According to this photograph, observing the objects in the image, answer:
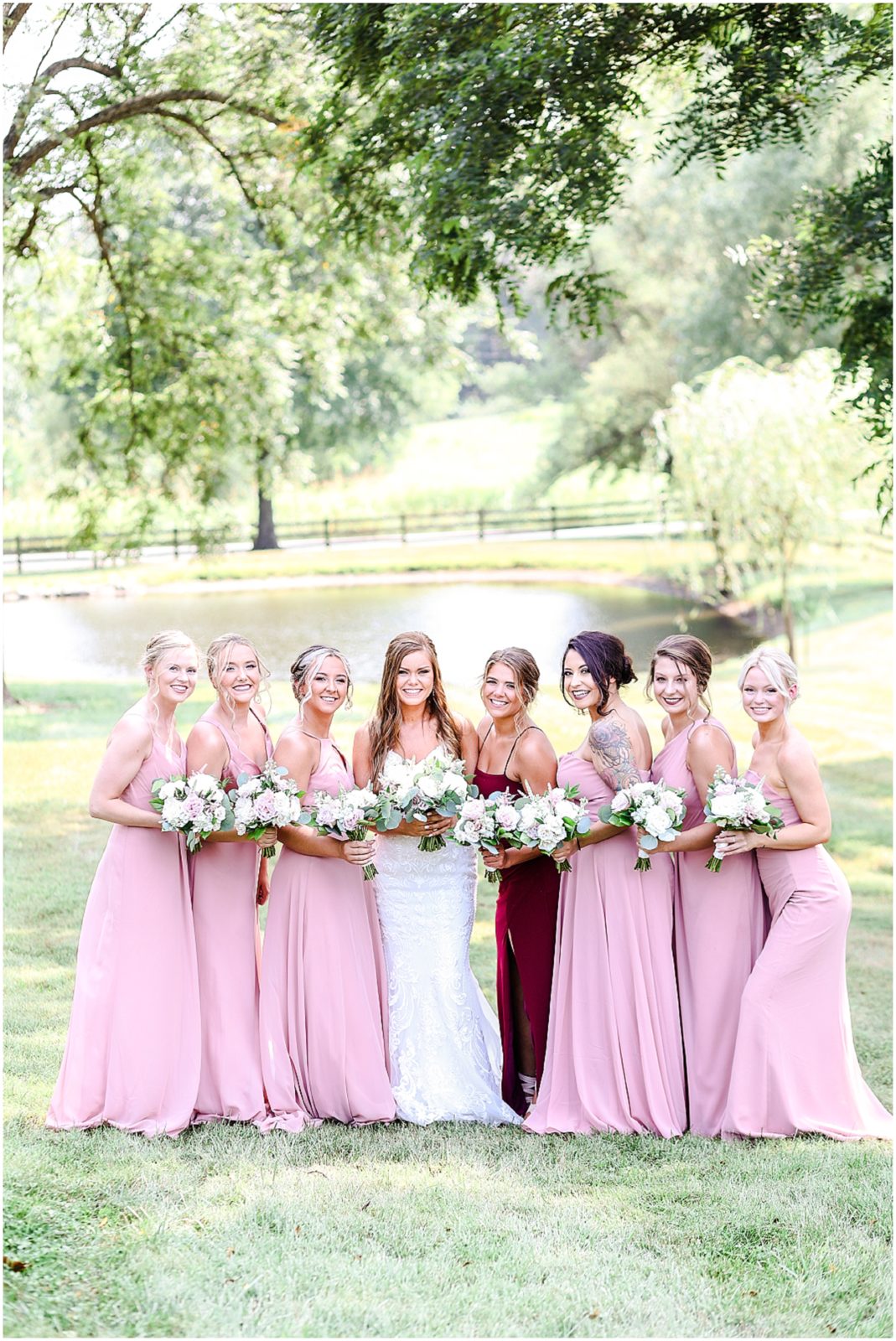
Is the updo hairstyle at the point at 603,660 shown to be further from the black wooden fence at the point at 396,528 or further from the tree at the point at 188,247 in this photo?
the black wooden fence at the point at 396,528

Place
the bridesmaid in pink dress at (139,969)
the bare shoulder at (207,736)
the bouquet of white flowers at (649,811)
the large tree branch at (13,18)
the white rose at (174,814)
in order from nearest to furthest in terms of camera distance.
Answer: the white rose at (174,814) < the bouquet of white flowers at (649,811) < the bridesmaid in pink dress at (139,969) < the bare shoulder at (207,736) < the large tree branch at (13,18)

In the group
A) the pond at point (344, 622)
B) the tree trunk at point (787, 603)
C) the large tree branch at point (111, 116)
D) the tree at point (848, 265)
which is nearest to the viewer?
the tree at point (848, 265)

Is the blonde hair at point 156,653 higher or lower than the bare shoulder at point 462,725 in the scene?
higher

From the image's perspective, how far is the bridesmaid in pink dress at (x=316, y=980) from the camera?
5.66 meters

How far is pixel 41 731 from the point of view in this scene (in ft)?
49.9

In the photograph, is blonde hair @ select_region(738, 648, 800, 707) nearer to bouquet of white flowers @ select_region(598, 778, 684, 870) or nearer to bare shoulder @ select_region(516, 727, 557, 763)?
bouquet of white flowers @ select_region(598, 778, 684, 870)

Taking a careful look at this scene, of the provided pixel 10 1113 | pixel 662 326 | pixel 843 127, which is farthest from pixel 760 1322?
pixel 662 326

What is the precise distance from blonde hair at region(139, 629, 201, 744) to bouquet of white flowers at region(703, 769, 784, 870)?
7.29 feet

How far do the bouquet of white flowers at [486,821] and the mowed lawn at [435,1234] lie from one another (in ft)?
4.21

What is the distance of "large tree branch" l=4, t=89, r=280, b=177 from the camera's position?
32.8ft

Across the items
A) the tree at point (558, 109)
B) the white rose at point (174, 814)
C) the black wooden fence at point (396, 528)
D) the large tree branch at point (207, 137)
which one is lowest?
the white rose at point (174, 814)

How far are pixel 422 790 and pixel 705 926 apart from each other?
1.41 metres

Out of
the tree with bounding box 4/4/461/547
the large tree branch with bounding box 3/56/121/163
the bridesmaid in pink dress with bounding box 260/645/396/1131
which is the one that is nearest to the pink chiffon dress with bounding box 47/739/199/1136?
the bridesmaid in pink dress with bounding box 260/645/396/1131

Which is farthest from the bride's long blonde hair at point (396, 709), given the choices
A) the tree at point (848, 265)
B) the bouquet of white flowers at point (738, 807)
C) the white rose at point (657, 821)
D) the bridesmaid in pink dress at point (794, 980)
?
the tree at point (848, 265)
